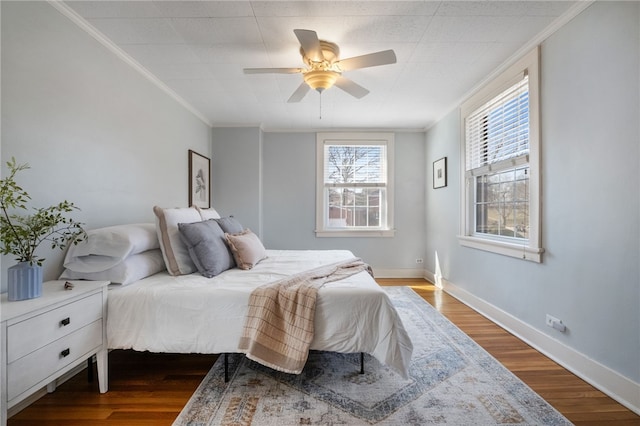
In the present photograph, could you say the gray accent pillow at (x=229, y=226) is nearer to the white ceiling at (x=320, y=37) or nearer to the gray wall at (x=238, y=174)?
the white ceiling at (x=320, y=37)

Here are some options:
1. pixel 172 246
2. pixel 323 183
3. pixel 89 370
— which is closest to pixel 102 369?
pixel 89 370

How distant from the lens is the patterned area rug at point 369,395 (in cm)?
155

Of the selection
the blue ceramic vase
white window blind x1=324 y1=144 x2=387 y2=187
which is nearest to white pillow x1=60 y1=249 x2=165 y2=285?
the blue ceramic vase

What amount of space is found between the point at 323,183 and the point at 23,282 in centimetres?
375

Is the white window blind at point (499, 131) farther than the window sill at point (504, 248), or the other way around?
the white window blind at point (499, 131)

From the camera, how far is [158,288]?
1835 mm

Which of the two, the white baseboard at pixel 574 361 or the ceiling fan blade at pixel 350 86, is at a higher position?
the ceiling fan blade at pixel 350 86

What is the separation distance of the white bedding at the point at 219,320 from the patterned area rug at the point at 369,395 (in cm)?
26

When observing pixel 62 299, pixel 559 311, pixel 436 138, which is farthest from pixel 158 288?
pixel 436 138

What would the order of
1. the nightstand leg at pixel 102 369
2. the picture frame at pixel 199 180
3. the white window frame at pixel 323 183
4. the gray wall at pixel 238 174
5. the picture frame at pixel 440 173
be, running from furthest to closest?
1. the white window frame at pixel 323 183
2. the gray wall at pixel 238 174
3. the picture frame at pixel 440 173
4. the picture frame at pixel 199 180
5. the nightstand leg at pixel 102 369

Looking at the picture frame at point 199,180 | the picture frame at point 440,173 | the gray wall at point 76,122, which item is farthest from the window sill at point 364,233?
the gray wall at point 76,122

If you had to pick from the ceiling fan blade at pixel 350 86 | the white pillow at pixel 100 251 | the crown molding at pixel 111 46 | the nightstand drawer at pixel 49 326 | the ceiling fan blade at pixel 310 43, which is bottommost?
the nightstand drawer at pixel 49 326

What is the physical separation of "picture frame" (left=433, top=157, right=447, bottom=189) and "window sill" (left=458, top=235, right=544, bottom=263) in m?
0.89

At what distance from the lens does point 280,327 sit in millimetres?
1740
